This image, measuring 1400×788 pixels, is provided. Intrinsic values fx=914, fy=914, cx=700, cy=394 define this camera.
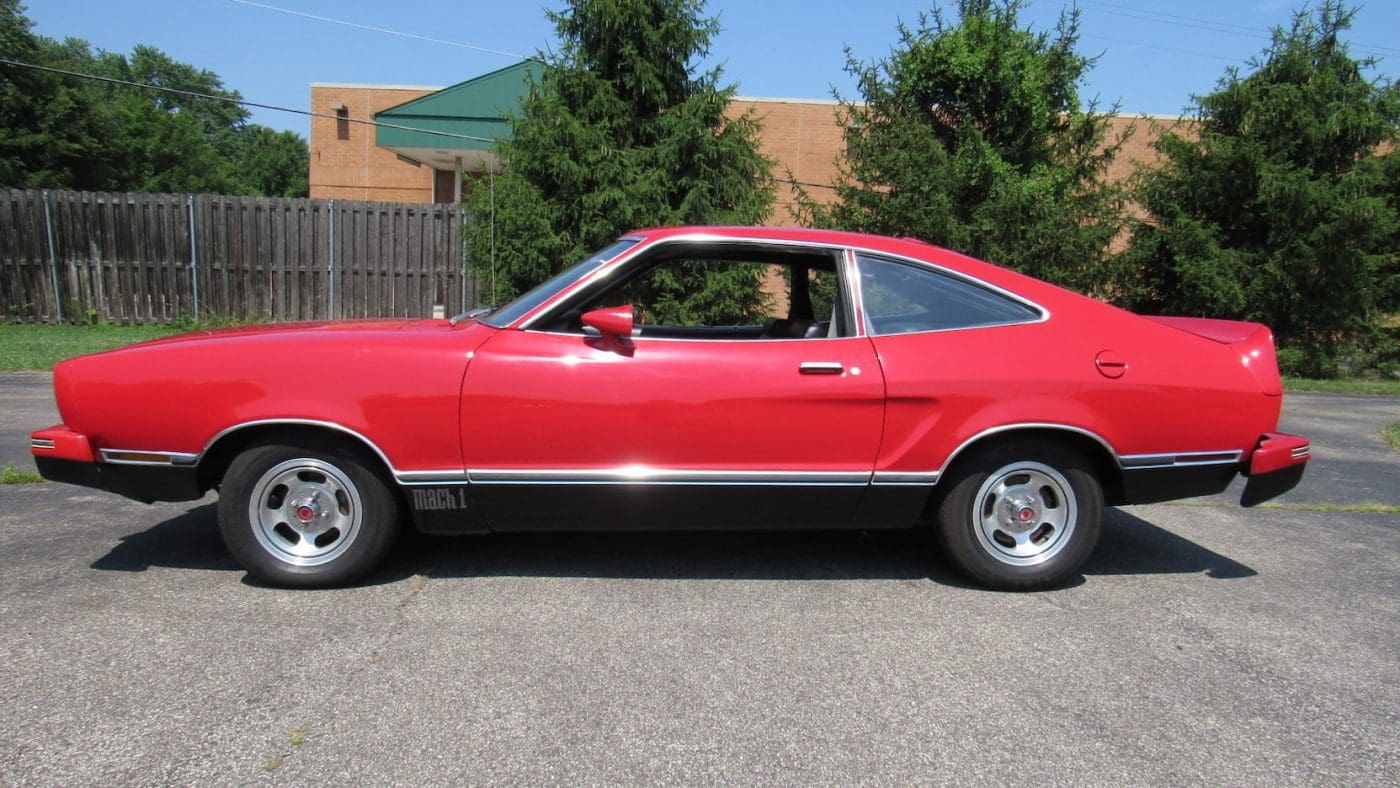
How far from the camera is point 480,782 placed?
252 cm

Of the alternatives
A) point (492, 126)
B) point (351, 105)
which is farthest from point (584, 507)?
point (351, 105)

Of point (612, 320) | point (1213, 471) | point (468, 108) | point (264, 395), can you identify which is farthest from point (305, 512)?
point (468, 108)

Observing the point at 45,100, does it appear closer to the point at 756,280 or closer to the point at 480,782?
the point at 756,280

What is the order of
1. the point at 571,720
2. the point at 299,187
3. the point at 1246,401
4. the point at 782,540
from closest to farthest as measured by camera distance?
the point at 571,720, the point at 1246,401, the point at 782,540, the point at 299,187

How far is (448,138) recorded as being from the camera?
63.2 feet

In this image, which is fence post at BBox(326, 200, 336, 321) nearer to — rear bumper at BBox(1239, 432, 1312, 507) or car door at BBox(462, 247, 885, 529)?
car door at BBox(462, 247, 885, 529)

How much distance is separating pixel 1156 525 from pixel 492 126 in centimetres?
1658

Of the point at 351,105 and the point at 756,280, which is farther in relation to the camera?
the point at 351,105

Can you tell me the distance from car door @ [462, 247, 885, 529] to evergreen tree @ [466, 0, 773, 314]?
24.5ft

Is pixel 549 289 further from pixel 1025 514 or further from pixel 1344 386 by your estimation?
pixel 1344 386

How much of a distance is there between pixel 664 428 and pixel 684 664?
3.28 ft

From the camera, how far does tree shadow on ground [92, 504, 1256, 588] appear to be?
168 inches

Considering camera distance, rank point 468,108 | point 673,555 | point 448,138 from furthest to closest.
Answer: point 448,138
point 468,108
point 673,555

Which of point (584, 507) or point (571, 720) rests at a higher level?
point (584, 507)
